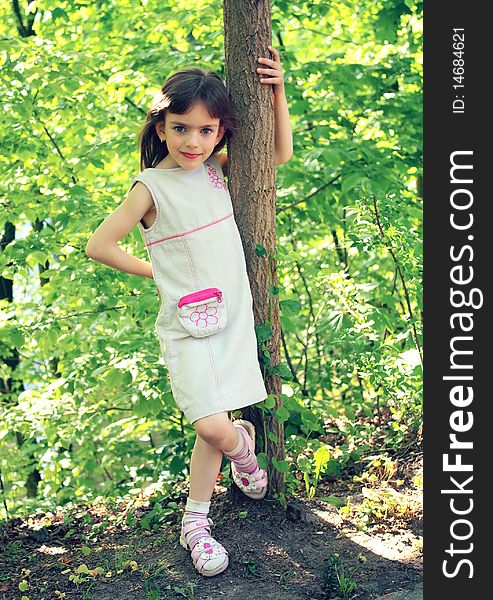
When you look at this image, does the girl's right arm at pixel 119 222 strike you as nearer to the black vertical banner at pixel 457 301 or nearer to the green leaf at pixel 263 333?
the green leaf at pixel 263 333

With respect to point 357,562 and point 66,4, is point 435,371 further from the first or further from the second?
point 66,4

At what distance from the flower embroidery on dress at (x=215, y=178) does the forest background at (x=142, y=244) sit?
75 centimetres

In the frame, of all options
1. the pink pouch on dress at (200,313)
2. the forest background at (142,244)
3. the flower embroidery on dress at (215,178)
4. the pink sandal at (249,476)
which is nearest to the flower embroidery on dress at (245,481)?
the pink sandal at (249,476)

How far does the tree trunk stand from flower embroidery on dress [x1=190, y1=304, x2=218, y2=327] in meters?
0.31

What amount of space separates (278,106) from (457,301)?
1018 millimetres

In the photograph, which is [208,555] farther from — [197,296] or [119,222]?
[119,222]

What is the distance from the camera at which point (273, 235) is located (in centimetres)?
309

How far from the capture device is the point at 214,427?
2.78m

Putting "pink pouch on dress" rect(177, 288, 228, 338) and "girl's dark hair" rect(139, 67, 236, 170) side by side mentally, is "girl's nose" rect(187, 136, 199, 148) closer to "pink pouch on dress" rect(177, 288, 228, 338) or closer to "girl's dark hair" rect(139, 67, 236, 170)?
"girl's dark hair" rect(139, 67, 236, 170)

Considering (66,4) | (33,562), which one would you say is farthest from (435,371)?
(66,4)

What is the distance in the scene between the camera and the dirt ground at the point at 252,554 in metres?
2.72

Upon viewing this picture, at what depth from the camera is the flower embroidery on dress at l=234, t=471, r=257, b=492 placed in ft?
9.84

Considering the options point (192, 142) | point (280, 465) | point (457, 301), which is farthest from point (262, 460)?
point (192, 142)

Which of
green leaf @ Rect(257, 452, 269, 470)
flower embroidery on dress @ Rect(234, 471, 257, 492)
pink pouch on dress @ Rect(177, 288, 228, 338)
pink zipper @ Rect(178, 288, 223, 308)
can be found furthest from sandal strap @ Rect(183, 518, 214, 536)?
pink zipper @ Rect(178, 288, 223, 308)
